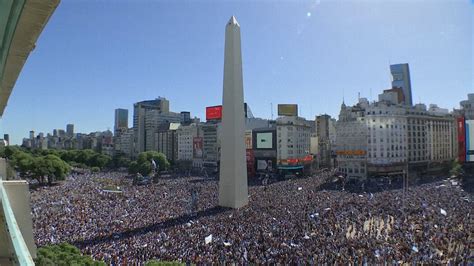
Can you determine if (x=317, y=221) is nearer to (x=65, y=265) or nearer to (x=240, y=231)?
(x=240, y=231)

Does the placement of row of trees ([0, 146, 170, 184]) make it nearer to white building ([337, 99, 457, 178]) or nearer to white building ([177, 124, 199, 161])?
white building ([177, 124, 199, 161])

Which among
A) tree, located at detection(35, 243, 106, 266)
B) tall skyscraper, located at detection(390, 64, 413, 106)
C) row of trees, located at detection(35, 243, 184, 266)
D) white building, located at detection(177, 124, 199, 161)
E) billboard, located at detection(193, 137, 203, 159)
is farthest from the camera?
white building, located at detection(177, 124, 199, 161)

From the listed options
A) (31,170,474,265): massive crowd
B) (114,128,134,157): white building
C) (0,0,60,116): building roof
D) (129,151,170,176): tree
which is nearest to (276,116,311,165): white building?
(129,151,170,176): tree

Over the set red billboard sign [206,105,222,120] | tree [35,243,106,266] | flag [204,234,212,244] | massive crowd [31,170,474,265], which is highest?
red billboard sign [206,105,222,120]

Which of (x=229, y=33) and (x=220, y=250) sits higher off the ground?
(x=229, y=33)

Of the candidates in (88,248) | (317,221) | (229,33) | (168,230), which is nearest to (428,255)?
(317,221)

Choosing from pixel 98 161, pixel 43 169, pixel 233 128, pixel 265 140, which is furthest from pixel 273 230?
pixel 98 161
